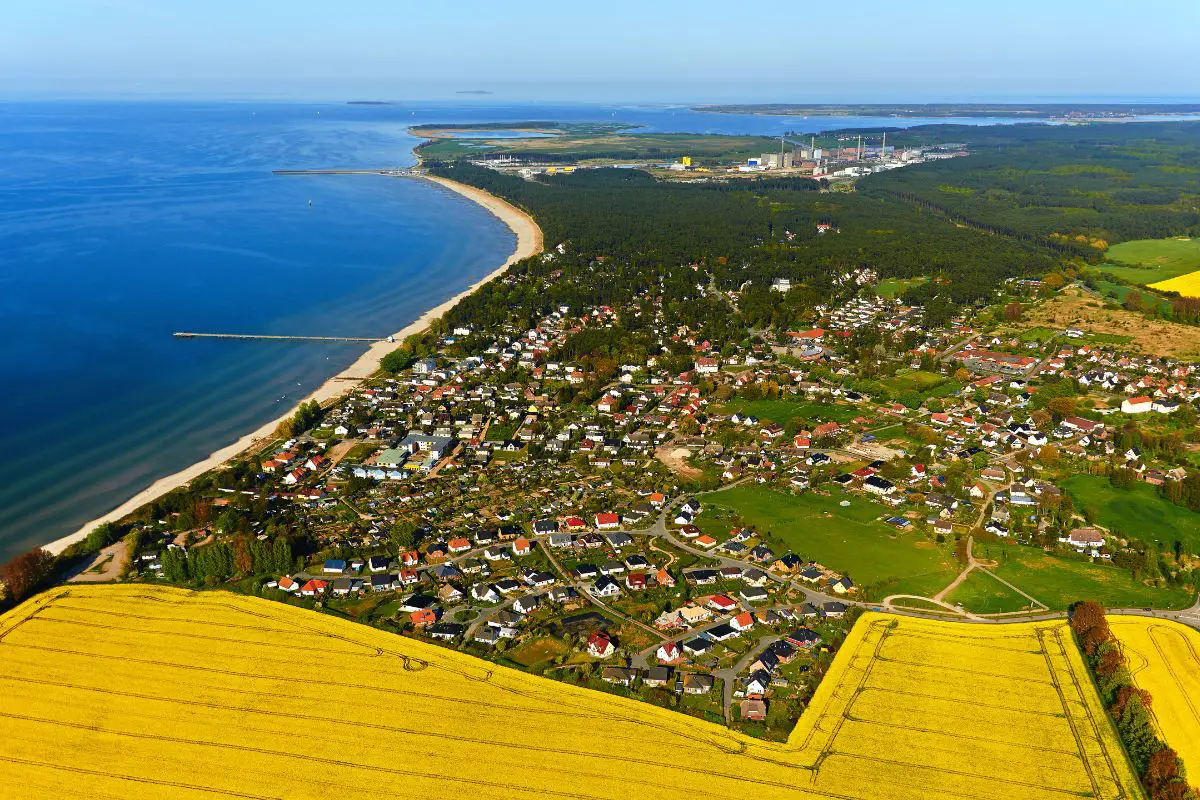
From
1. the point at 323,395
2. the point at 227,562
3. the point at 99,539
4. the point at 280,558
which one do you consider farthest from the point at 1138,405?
the point at 99,539

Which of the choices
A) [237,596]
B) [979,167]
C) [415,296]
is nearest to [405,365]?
[415,296]

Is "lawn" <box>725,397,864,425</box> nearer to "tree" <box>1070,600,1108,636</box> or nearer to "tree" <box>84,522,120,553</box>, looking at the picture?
"tree" <box>1070,600,1108,636</box>

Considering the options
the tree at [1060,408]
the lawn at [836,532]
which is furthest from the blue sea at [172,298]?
the tree at [1060,408]

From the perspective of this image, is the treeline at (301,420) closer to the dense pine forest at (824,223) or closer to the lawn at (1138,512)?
the dense pine forest at (824,223)

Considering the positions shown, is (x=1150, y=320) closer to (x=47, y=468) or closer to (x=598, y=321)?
(x=598, y=321)

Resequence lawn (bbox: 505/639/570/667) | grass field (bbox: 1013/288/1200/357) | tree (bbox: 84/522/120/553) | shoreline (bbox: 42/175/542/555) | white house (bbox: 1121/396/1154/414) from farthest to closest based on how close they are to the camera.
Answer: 1. grass field (bbox: 1013/288/1200/357)
2. white house (bbox: 1121/396/1154/414)
3. shoreline (bbox: 42/175/542/555)
4. tree (bbox: 84/522/120/553)
5. lawn (bbox: 505/639/570/667)

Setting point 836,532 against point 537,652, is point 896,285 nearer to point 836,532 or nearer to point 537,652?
point 836,532

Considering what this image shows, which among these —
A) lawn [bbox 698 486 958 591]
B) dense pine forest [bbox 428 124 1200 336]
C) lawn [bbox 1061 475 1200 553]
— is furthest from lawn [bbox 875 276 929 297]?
lawn [bbox 698 486 958 591]
